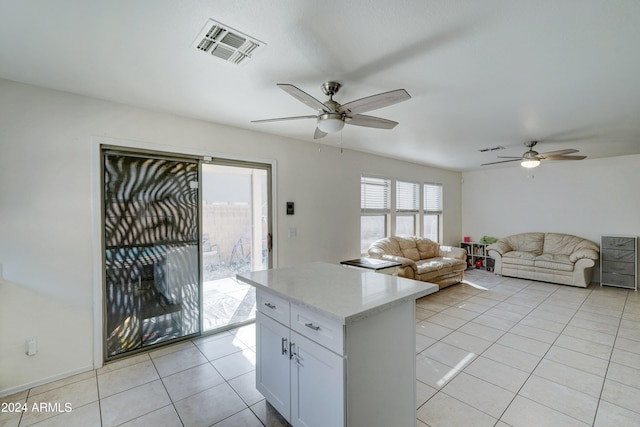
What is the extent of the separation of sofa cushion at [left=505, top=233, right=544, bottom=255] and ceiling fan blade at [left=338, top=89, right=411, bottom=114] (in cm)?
603

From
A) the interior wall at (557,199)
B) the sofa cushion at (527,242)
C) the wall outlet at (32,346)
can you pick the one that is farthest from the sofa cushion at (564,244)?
the wall outlet at (32,346)

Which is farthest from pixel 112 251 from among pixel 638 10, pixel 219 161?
pixel 638 10

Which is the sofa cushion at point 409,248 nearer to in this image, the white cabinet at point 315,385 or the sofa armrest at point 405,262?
the sofa armrest at point 405,262

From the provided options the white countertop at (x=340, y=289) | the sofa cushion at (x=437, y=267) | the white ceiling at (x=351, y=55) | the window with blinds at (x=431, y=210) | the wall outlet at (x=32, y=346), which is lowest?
the wall outlet at (x=32, y=346)

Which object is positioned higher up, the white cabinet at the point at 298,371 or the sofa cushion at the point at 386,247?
the sofa cushion at the point at 386,247

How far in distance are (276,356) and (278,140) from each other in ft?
9.13

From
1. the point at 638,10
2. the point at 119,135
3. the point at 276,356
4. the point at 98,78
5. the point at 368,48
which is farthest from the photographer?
the point at 119,135

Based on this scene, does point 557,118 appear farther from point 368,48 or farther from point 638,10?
point 368,48

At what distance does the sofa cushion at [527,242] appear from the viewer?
20.1 feet

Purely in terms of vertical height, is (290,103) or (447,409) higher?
(290,103)

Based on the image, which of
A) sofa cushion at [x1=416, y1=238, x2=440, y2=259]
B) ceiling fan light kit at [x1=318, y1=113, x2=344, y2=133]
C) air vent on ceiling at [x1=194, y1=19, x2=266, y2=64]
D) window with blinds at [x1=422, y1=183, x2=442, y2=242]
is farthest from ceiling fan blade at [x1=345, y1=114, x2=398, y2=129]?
window with blinds at [x1=422, y1=183, x2=442, y2=242]

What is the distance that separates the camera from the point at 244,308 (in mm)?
3705

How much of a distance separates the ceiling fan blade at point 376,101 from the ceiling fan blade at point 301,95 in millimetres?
191

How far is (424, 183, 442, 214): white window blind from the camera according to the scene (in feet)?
21.9
